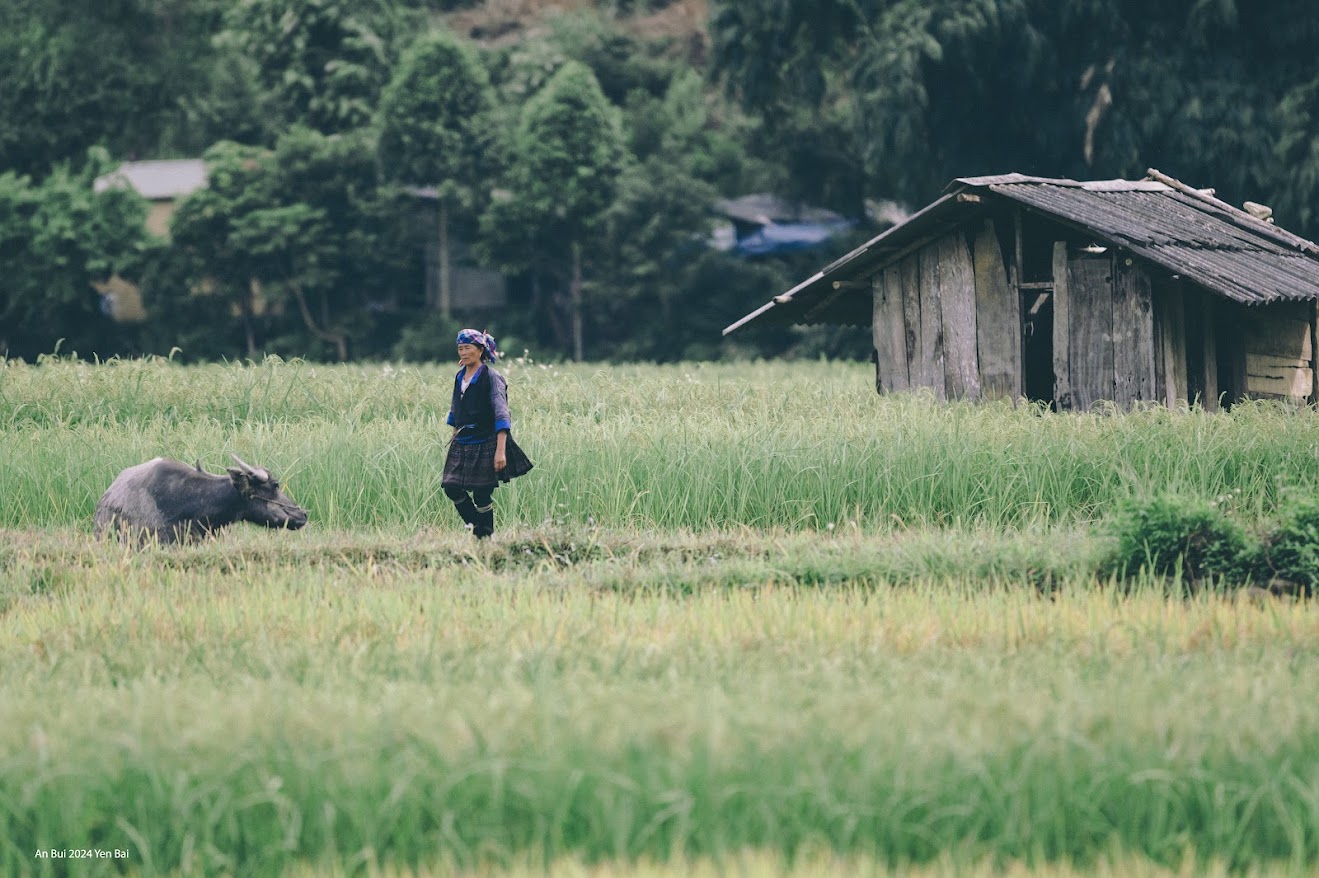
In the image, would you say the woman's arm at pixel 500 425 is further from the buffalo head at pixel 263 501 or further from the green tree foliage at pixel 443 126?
the green tree foliage at pixel 443 126

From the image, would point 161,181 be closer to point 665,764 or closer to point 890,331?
point 890,331

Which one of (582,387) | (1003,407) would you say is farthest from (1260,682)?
(582,387)

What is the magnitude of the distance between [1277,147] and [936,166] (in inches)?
203

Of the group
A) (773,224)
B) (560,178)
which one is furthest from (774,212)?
(560,178)

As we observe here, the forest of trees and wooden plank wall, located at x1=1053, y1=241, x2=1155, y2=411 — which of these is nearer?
wooden plank wall, located at x1=1053, y1=241, x2=1155, y2=411

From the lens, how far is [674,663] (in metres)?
6.07

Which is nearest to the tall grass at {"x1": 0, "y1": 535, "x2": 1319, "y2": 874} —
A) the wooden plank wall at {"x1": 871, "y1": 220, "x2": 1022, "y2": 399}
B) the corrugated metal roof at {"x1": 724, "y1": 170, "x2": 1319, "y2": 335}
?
the corrugated metal roof at {"x1": 724, "y1": 170, "x2": 1319, "y2": 335}

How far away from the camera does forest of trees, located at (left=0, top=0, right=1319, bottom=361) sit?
82.0ft

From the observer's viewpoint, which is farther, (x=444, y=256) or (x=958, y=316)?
(x=444, y=256)

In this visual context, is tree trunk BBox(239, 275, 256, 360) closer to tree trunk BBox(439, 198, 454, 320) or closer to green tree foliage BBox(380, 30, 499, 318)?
green tree foliage BBox(380, 30, 499, 318)

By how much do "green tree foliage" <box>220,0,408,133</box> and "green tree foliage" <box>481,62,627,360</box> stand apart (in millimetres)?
4744

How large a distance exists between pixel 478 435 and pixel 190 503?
173cm

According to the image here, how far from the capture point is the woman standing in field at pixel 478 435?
9.04 meters

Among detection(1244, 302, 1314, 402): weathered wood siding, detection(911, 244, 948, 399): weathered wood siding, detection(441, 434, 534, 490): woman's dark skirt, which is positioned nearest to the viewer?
detection(441, 434, 534, 490): woman's dark skirt
